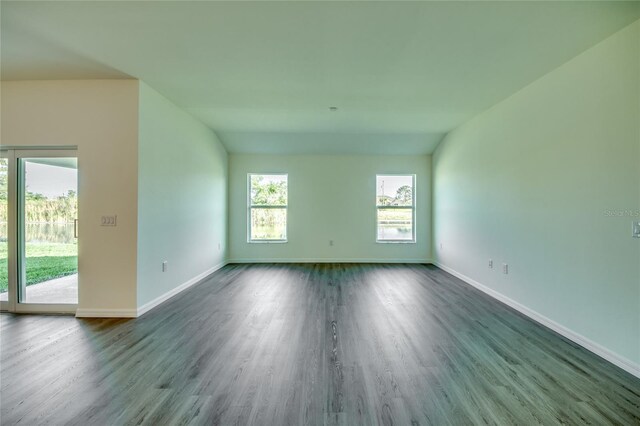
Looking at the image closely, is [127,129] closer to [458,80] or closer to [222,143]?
[222,143]

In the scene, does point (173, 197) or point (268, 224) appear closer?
point (173, 197)

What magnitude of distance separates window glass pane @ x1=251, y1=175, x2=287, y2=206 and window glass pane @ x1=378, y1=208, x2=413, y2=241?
87.6 inches

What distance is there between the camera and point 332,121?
14.7 ft

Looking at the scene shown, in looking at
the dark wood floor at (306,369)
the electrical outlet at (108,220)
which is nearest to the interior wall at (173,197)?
the electrical outlet at (108,220)

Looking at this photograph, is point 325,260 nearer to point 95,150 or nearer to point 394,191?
point 394,191

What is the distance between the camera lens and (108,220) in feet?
9.97

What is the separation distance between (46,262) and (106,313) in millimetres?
1043

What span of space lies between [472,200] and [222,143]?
15.5 feet

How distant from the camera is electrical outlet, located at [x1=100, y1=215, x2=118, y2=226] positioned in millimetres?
3037

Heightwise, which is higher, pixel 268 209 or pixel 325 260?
pixel 268 209

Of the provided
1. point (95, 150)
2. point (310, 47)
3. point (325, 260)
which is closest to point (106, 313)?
point (95, 150)

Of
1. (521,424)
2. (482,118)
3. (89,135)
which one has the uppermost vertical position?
(482,118)

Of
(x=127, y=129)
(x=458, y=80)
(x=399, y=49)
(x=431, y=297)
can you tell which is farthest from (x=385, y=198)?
(x=127, y=129)

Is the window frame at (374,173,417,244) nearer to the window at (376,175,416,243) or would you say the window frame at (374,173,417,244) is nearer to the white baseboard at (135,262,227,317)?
the window at (376,175,416,243)
